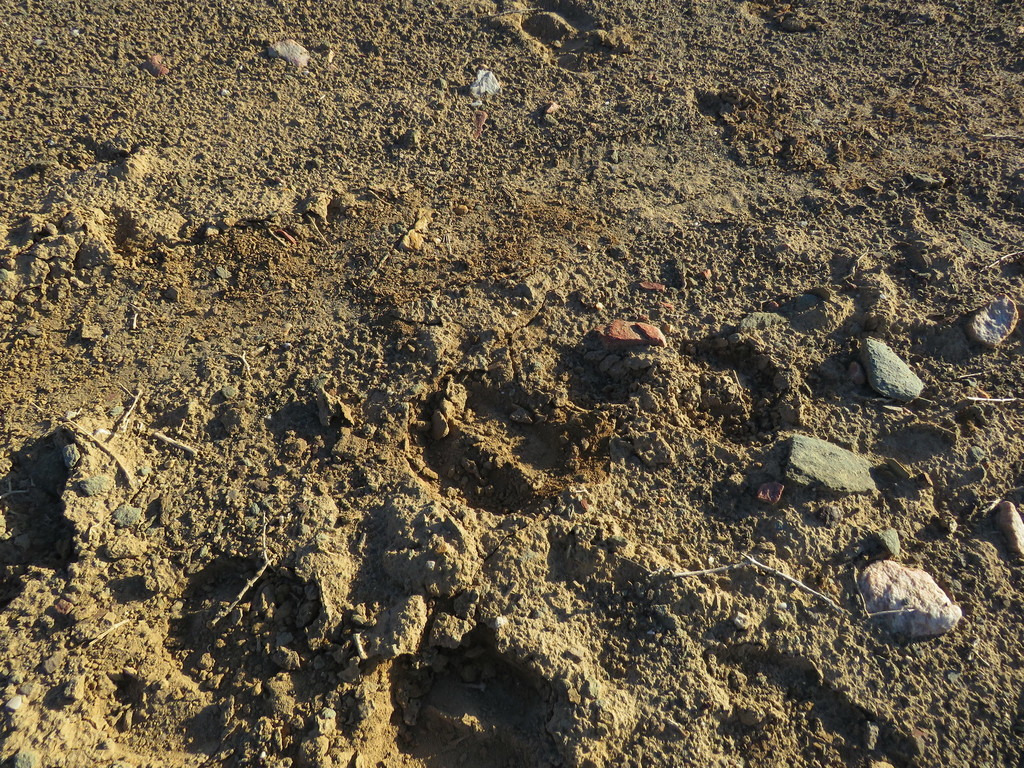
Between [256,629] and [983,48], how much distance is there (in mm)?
4812

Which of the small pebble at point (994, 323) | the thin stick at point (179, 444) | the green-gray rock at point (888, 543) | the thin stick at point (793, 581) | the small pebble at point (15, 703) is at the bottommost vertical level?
the small pebble at point (15, 703)

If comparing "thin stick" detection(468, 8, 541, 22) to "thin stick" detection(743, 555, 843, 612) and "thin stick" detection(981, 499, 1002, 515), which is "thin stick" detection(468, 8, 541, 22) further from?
"thin stick" detection(981, 499, 1002, 515)

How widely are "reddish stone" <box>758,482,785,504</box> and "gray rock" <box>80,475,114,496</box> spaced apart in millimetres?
2170

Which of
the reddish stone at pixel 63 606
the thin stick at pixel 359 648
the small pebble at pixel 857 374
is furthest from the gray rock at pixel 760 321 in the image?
the reddish stone at pixel 63 606

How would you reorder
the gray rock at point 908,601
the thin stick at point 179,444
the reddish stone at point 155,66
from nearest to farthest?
the gray rock at point 908,601 < the thin stick at point 179,444 < the reddish stone at point 155,66

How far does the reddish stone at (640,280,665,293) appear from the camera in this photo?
9.12ft

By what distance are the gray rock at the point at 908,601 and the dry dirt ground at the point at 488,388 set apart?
45 millimetres

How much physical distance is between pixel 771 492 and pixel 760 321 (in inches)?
29.9

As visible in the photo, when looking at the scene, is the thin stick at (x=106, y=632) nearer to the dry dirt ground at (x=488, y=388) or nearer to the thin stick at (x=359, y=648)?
the dry dirt ground at (x=488, y=388)

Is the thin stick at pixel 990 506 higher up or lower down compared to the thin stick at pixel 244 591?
higher up

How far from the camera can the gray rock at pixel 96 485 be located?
2139 mm

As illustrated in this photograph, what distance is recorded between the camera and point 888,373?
2.52 meters

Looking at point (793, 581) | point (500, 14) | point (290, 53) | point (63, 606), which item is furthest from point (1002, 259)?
point (63, 606)

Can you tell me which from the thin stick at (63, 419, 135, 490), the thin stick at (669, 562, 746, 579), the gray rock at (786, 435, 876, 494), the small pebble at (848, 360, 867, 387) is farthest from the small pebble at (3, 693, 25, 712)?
the small pebble at (848, 360, 867, 387)
